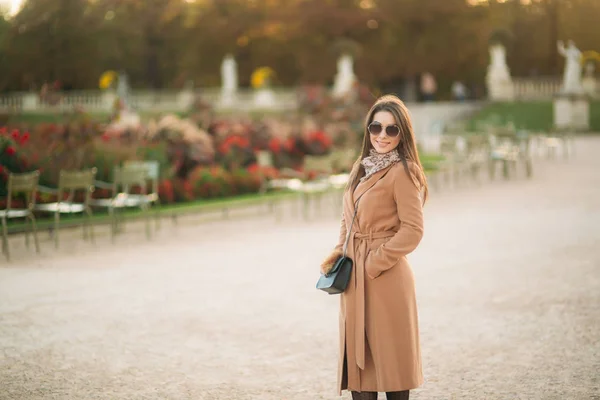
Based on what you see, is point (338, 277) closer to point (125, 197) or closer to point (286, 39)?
point (125, 197)

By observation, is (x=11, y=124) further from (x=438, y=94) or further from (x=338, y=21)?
(x=438, y=94)

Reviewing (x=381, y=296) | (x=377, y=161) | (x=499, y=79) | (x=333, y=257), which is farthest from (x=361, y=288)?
(x=499, y=79)

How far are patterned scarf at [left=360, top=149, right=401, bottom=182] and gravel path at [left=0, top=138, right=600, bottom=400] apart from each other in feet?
5.49

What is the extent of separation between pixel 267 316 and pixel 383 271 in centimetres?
346

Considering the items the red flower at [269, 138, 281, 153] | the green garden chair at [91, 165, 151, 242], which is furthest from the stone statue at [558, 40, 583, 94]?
the green garden chair at [91, 165, 151, 242]

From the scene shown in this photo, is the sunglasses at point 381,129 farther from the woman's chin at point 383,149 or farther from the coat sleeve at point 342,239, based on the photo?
the coat sleeve at point 342,239

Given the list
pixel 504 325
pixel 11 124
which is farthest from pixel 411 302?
pixel 11 124

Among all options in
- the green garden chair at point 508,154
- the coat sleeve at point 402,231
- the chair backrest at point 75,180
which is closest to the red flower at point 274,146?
the green garden chair at point 508,154

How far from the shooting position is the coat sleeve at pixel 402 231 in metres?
4.37

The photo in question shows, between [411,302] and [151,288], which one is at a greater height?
[411,302]

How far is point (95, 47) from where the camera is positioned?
47750 mm

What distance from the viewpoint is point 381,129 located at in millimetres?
4504

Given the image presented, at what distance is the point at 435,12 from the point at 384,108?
148ft

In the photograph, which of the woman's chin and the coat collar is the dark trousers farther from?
the woman's chin
